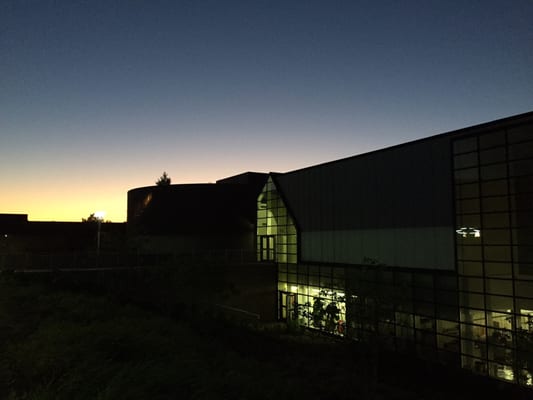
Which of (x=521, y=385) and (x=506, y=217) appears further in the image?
(x=506, y=217)

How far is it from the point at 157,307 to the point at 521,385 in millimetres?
22157

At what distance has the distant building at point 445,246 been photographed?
2006cm

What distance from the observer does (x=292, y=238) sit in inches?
1412

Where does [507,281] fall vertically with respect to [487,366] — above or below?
above

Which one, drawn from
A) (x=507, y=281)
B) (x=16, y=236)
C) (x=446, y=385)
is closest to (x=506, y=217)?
(x=507, y=281)

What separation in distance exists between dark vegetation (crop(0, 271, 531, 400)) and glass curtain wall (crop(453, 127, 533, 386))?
1993mm

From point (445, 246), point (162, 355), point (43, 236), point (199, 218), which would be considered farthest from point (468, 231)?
point (43, 236)

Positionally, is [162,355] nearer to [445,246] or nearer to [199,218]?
[445,246]

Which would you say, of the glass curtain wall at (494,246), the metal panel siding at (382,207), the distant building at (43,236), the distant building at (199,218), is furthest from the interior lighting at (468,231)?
the distant building at (43,236)

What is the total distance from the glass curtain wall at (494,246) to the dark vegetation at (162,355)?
1.99m

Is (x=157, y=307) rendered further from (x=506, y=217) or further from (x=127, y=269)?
(x=506, y=217)

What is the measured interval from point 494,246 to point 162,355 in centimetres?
1659

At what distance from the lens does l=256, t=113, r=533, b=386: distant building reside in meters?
20.1

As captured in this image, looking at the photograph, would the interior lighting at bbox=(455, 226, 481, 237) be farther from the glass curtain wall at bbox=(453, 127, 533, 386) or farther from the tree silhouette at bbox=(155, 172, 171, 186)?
the tree silhouette at bbox=(155, 172, 171, 186)
